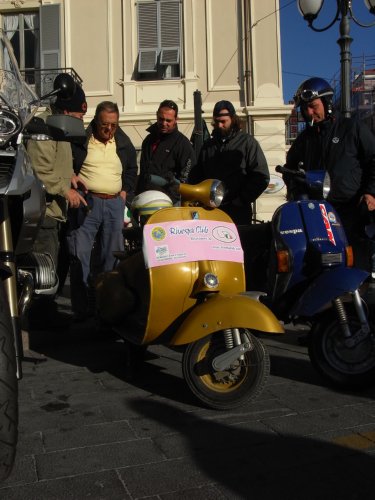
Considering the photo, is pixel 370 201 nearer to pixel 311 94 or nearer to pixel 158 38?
pixel 311 94

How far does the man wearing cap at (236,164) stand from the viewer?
459 cm

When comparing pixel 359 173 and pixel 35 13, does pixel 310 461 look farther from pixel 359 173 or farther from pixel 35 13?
pixel 35 13

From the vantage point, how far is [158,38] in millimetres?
16531

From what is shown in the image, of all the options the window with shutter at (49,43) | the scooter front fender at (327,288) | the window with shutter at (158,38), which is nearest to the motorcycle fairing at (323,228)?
the scooter front fender at (327,288)

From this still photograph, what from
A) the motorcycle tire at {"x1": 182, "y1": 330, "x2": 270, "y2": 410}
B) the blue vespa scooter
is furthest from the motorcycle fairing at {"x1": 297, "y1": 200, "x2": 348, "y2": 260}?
the motorcycle tire at {"x1": 182, "y1": 330, "x2": 270, "y2": 410}

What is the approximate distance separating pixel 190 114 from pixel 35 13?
5.95m

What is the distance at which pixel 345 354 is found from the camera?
10.2 ft

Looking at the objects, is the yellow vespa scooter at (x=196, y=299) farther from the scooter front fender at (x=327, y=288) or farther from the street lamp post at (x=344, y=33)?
the street lamp post at (x=344, y=33)

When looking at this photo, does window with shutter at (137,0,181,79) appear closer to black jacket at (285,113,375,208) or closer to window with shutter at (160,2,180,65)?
window with shutter at (160,2,180,65)

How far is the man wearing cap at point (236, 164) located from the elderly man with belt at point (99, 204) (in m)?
0.89

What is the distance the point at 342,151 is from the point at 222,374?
6.22 ft

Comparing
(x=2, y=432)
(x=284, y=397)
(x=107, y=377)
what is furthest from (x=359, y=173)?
(x=2, y=432)

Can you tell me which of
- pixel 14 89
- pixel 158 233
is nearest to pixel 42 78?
pixel 14 89

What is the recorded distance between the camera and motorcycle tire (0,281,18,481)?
191 cm
